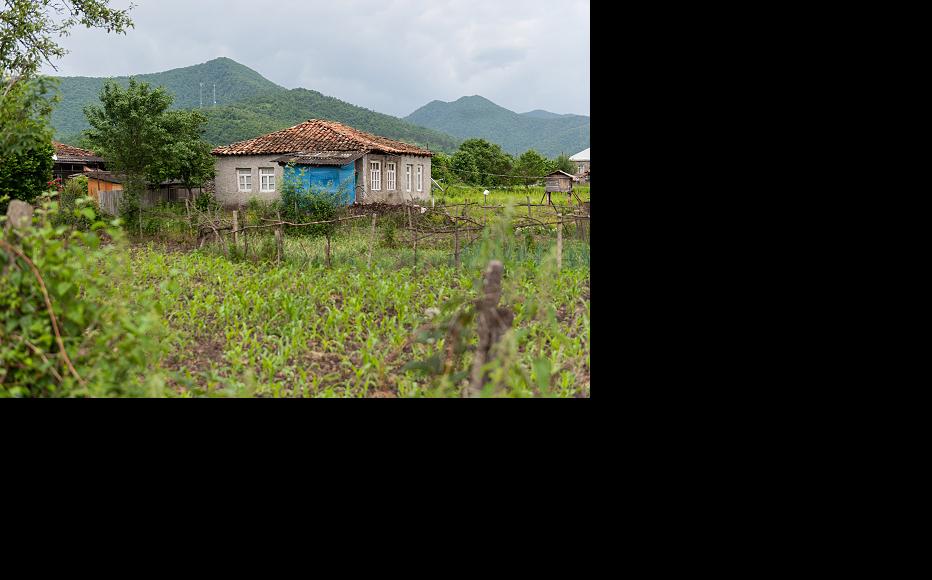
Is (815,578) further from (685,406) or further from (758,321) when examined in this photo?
(758,321)

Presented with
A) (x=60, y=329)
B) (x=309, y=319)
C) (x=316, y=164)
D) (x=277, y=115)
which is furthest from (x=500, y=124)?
(x=60, y=329)

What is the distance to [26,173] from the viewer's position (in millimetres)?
3453

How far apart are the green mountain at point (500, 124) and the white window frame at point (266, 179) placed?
2309 mm

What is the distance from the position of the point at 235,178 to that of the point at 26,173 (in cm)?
452

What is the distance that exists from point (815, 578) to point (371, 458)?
122 centimetres

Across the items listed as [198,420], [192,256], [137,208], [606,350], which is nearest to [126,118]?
[137,208]

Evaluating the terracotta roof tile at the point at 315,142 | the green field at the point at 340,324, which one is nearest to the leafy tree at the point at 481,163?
the terracotta roof tile at the point at 315,142

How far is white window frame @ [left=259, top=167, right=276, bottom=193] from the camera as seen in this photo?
7500 millimetres

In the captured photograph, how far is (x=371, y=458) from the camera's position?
6.36ft

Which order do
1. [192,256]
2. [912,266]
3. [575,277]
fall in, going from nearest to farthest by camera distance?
[912,266]
[575,277]
[192,256]

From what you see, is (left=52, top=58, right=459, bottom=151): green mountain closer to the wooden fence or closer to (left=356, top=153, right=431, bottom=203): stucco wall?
the wooden fence

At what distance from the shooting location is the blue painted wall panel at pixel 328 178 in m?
7.49

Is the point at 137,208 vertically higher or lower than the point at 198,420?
higher

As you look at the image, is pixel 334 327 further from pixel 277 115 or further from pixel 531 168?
pixel 531 168
